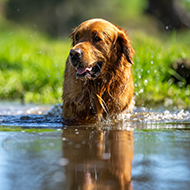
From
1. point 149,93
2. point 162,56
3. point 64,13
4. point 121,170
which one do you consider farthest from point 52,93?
point 64,13

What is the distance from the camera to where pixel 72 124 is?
420 cm

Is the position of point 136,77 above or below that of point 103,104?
above

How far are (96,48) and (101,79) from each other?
42 centimetres

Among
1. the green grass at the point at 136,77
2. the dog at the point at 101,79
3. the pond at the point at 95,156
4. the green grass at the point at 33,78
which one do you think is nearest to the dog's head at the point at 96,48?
the dog at the point at 101,79

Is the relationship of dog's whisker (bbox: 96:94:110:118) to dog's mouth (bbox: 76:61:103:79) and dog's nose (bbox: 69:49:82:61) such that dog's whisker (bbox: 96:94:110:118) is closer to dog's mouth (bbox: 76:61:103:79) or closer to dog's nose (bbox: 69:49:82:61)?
dog's mouth (bbox: 76:61:103:79)

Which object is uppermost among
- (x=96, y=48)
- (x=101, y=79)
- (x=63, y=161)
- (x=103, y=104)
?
(x=96, y=48)

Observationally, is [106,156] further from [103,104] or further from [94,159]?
[103,104]

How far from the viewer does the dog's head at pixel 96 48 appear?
13.2 ft

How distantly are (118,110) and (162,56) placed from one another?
355 cm

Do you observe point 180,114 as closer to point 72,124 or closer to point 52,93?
point 72,124

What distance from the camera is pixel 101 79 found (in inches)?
174

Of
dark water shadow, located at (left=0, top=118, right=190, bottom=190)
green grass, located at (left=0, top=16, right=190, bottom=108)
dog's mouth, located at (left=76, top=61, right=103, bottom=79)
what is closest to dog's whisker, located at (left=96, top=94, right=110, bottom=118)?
dog's mouth, located at (left=76, top=61, right=103, bottom=79)

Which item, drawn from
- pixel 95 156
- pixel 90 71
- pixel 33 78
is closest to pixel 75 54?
pixel 90 71

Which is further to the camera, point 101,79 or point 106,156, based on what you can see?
point 101,79
